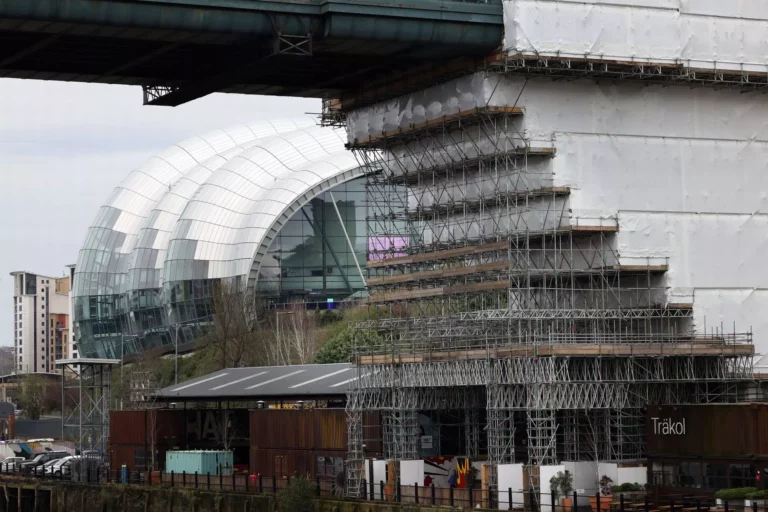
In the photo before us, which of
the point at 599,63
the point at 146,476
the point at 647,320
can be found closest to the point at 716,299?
the point at 647,320

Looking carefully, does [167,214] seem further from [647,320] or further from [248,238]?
[647,320]

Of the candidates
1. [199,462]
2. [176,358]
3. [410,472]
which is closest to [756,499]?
[410,472]

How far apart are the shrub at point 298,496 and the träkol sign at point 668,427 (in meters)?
13.8

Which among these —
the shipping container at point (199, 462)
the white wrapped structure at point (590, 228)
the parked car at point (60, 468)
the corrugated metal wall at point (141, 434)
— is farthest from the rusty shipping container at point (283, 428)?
the parked car at point (60, 468)

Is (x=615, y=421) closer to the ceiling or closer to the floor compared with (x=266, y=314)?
closer to the floor

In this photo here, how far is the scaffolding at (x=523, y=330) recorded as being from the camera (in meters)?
64.8

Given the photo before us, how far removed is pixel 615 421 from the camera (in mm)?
67000

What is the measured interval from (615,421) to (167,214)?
330 ft

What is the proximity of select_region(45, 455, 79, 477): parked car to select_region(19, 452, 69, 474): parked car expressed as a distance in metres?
0.94

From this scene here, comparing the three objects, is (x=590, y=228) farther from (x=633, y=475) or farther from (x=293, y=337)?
(x=293, y=337)

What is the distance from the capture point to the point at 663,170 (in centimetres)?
7094

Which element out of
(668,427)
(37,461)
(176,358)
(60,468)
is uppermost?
(176,358)

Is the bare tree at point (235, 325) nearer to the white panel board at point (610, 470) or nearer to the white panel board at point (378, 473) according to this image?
the white panel board at point (378, 473)

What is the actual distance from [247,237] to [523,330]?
81.0 metres
